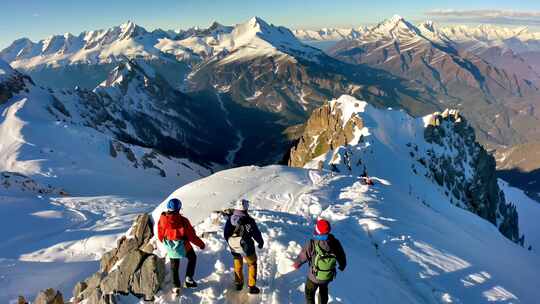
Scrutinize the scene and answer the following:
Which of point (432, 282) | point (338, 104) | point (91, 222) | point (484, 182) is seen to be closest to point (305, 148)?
point (338, 104)

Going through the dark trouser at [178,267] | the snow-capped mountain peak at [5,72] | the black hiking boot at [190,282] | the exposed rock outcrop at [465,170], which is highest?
the snow-capped mountain peak at [5,72]

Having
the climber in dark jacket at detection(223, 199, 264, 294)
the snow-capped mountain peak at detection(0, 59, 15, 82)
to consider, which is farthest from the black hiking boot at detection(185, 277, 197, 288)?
the snow-capped mountain peak at detection(0, 59, 15, 82)

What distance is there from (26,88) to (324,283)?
163273mm

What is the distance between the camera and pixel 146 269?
572 inches

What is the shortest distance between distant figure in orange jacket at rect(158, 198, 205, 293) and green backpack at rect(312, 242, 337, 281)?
4.52 meters

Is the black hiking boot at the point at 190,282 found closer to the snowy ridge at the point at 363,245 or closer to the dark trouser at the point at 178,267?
the dark trouser at the point at 178,267

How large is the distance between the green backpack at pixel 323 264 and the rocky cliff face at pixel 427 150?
59581 millimetres

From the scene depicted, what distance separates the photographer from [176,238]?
13.9 m

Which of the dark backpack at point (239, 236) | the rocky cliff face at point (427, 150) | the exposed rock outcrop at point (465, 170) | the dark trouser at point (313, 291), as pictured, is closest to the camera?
the dark trouser at point (313, 291)

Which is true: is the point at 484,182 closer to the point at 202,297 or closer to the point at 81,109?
the point at 202,297

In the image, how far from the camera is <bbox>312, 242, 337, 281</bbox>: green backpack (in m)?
12.4

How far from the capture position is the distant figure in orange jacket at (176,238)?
13.9 m

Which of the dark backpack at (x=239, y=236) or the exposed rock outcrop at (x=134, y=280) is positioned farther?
the exposed rock outcrop at (x=134, y=280)

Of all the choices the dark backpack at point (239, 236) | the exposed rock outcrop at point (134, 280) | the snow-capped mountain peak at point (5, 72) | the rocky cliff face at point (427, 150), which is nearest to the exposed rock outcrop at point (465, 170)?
the rocky cliff face at point (427, 150)
